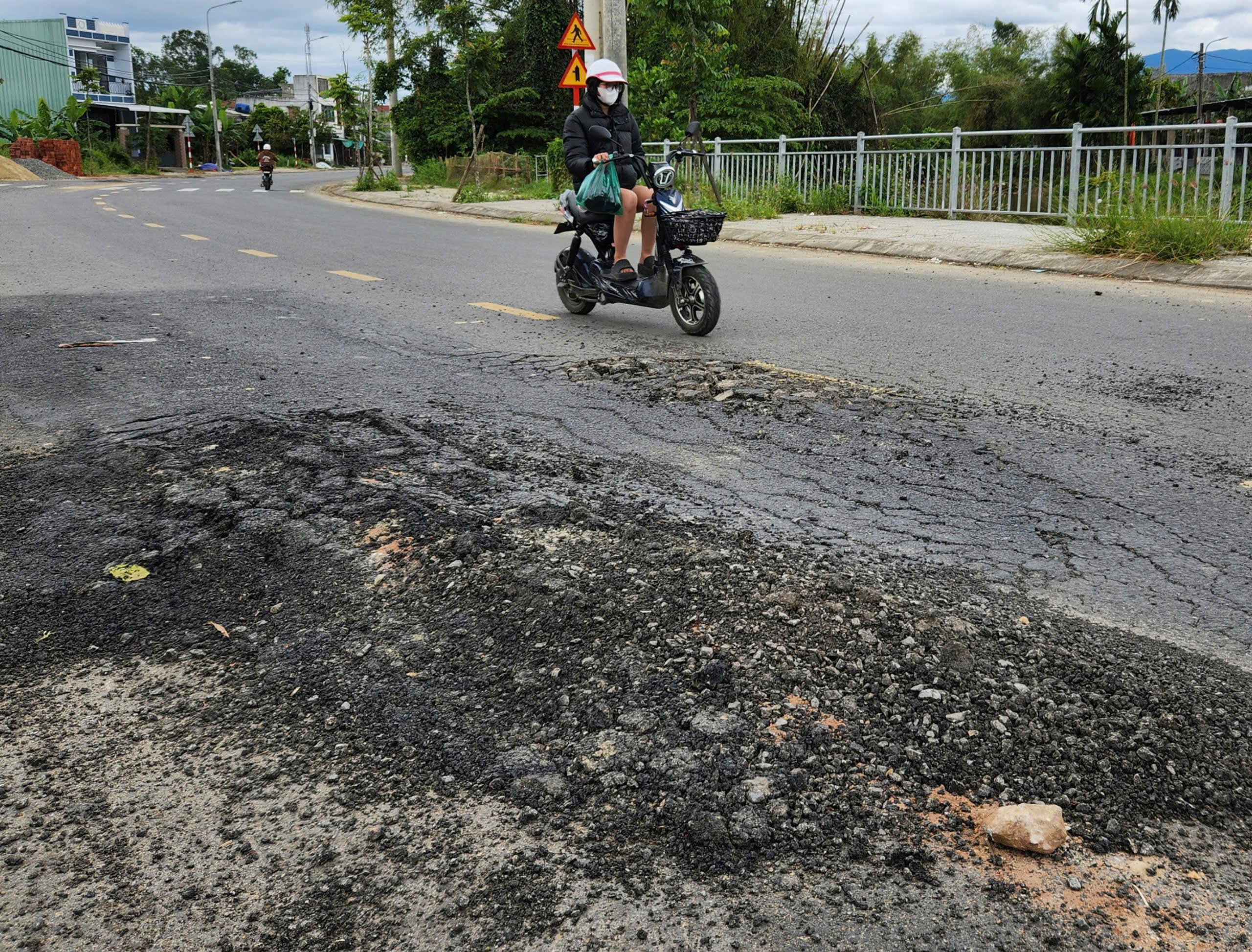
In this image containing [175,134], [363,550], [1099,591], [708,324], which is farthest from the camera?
[175,134]

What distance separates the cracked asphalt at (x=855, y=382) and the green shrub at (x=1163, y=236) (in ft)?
3.36

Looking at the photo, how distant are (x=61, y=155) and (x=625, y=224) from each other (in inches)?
2157

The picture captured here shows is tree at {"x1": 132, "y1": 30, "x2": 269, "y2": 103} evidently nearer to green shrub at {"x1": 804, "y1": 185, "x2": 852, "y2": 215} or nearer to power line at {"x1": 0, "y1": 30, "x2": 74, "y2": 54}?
power line at {"x1": 0, "y1": 30, "x2": 74, "y2": 54}

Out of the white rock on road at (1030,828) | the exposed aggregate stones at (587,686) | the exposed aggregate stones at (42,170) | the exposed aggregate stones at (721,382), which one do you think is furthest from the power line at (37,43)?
the white rock on road at (1030,828)

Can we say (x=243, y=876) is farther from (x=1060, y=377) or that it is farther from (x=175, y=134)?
(x=175, y=134)

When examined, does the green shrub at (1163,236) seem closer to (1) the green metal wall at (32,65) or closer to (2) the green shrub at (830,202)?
(2) the green shrub at (830,202)

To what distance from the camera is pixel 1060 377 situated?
5.59 metres

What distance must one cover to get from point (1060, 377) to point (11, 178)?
161 feet

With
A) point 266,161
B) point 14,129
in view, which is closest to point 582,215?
point 266,161

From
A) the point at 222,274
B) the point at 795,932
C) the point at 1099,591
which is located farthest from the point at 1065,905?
the point at 222,274

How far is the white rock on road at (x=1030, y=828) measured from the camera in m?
1.92

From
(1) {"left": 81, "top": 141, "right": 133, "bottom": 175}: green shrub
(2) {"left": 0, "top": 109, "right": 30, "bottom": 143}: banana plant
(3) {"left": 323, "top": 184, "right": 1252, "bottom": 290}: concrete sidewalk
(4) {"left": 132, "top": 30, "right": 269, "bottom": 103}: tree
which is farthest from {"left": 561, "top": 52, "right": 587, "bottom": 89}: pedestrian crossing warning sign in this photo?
(4) {"left": 132, "top": 30, "right": 269, "bottom": 103}: tree

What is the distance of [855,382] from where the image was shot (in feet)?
17.9

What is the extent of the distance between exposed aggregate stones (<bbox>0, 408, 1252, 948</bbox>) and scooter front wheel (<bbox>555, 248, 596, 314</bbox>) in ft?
13.9
